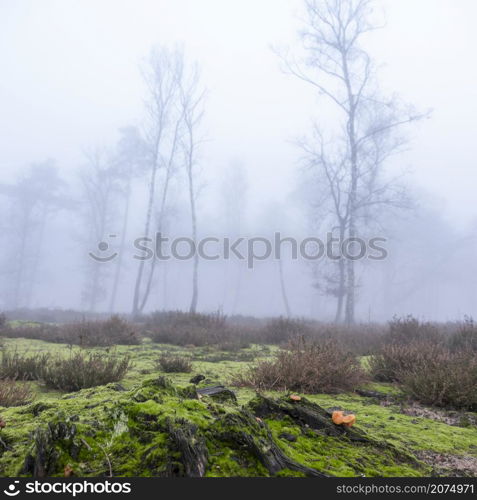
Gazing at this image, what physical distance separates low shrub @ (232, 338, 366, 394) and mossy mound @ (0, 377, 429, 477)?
2.09 metres

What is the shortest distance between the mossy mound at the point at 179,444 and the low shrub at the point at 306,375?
209 cm

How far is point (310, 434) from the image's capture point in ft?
7.18

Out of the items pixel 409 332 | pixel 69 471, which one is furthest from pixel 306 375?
pixel 409 332

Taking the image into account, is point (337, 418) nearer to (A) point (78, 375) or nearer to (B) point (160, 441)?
(B) point (160, 441)

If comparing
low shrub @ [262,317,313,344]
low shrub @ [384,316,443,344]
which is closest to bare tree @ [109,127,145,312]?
low shrub @ [262,317,313,344]

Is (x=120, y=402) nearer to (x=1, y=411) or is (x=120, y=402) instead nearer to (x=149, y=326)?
(x=1, y=411)

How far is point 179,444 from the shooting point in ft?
5.26

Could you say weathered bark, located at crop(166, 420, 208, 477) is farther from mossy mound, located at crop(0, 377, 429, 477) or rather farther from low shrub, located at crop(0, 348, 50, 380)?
low shrub, located at crop(0, 348, 50, 380)

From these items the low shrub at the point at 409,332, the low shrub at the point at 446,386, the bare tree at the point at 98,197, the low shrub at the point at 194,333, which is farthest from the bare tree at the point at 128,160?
the low shrub at the point at 446,386

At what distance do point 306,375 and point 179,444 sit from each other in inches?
123

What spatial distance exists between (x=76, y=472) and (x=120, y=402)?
47cm

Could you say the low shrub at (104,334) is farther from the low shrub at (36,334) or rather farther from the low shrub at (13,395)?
the low shrub at (13,395)

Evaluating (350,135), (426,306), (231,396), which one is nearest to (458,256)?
(426,306)

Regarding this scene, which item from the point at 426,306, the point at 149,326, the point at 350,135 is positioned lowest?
the point at 149,326
